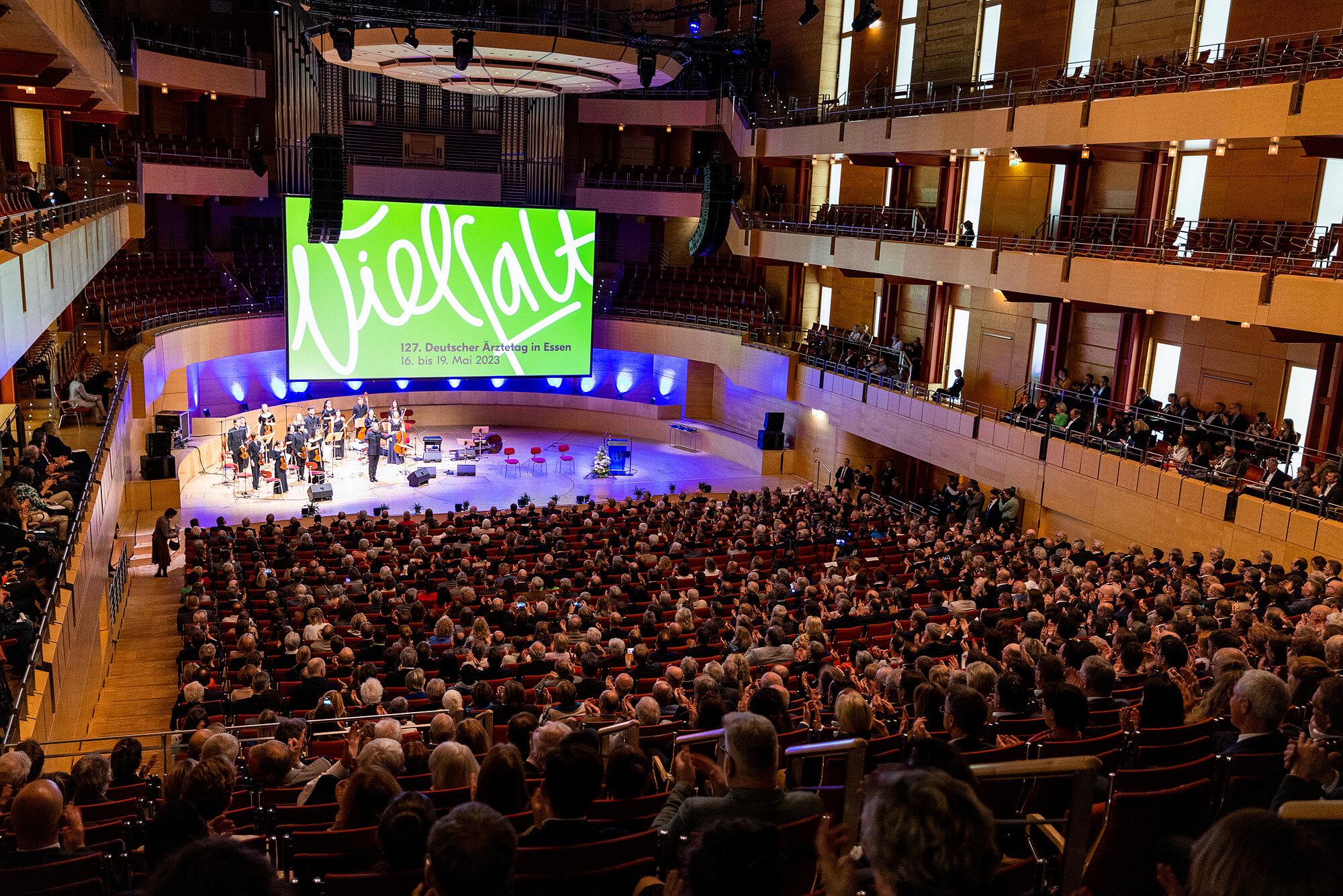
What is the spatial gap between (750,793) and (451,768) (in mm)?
1736

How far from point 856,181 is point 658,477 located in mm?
11061

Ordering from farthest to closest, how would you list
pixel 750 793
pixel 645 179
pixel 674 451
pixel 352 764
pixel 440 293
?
pixel 645 179
pixel 674 451
pixel 440 293
pixel 352 764
pixel 750 793

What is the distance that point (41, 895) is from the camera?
3555 mm

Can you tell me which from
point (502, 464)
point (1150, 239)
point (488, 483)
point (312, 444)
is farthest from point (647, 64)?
point (312, 444)

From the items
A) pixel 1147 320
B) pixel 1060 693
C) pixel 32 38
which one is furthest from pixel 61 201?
pixel 1147 320

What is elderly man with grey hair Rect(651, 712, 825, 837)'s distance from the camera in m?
3.69

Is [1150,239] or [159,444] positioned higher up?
[1150,239]

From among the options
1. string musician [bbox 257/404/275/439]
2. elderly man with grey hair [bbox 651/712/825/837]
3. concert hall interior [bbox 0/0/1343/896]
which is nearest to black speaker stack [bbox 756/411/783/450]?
concert hall interior [bbox 0/0/1343/896]

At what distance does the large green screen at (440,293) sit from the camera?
25.6 meters

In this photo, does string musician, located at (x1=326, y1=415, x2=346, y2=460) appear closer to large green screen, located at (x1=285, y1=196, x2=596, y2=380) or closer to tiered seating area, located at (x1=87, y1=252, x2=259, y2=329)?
large green screen, located at (x1=285, y1=196, x2=596, y2=380)

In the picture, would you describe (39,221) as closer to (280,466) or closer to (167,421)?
(280,466)

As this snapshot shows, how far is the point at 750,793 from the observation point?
3.74 meters

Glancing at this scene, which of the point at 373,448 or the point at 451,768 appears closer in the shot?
the point at 451,768

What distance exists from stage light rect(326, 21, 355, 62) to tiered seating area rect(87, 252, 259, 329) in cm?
814
